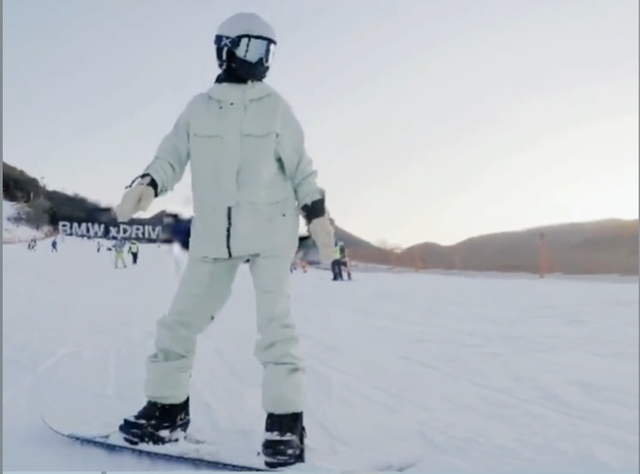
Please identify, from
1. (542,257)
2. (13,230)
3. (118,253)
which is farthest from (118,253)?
(542,257)

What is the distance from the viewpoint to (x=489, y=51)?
8.68 ft

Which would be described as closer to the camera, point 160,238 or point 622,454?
point 622,454

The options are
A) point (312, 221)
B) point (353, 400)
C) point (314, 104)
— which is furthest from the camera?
point (314, 104)

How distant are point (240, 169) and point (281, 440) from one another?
0.66 metres

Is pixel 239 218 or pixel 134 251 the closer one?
pixel 239 218

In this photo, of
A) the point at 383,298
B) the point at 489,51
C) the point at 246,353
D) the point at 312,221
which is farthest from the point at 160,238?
the point at 489,51

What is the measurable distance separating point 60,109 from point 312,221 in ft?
3.55

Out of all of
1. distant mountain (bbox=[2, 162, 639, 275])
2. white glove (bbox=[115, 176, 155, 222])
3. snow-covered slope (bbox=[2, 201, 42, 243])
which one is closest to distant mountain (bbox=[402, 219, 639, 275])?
distant mountain (bbox=[2, 162, 639, 275])

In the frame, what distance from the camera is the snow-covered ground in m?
2.21

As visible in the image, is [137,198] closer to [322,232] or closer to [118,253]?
[322,232]

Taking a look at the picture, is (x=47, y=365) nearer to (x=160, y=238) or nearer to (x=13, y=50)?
(x=160, y=238)

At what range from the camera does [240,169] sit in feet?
6.96

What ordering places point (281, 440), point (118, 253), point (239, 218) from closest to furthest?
point (281, 440), point (239, 218), point (118, 253)

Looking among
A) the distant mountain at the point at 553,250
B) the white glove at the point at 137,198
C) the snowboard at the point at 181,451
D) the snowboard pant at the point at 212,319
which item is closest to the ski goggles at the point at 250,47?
the white glove at the point at 137,198
